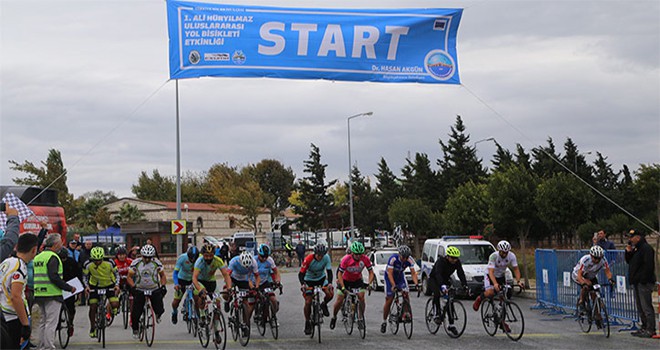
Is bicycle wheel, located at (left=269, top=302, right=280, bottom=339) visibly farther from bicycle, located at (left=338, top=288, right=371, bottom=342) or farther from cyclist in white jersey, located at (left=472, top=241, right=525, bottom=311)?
cyclist in white jersey, located at (left=472, top=241, right=525, bottom=311)

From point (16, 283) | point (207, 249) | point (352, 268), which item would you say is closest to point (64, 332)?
point (207, 249)

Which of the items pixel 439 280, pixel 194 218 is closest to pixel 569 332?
pixel 439 280

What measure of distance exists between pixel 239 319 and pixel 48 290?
3.99m

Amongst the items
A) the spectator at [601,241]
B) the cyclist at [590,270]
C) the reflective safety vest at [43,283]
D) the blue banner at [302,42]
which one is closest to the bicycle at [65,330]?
the reflective safety vest at [43,283]

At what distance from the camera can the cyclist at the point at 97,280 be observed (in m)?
14.9

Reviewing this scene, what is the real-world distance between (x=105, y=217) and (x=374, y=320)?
195 feet

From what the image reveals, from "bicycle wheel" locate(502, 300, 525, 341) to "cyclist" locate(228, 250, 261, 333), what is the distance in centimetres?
464

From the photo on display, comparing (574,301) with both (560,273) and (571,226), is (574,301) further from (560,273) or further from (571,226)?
(571,226)

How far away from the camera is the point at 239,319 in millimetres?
14383

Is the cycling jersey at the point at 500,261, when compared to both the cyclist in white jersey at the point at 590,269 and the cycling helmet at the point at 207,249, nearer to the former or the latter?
the cyclist in white jersey at the point at 590,269

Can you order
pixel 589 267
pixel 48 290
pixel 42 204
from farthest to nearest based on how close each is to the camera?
pixel 42 204, pixel 589 267, pixel 48 290

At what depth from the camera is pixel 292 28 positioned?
13219 millimetres

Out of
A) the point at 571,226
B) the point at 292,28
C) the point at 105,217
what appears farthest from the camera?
the point at 105,217

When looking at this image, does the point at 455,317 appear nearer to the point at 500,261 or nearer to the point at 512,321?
the point at 512,321
